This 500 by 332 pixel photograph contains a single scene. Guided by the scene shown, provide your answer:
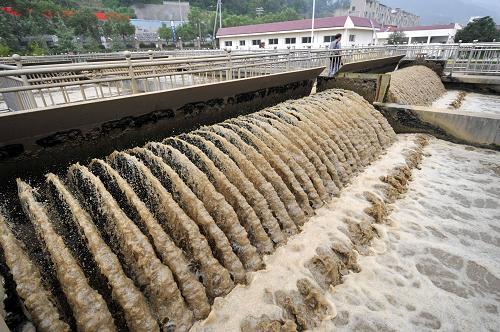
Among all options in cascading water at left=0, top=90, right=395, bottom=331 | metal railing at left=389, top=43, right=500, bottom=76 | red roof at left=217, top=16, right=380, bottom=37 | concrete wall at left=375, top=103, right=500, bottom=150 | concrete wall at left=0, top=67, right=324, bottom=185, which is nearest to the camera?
cascading water at left=0, top=90, right=395, bottom=331

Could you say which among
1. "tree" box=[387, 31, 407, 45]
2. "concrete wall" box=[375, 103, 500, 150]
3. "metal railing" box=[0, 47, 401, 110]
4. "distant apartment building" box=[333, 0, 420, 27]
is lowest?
"concrete wall" box=[375, 103, 500, 150]

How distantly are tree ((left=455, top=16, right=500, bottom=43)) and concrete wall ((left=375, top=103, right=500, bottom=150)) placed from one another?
41944 mm

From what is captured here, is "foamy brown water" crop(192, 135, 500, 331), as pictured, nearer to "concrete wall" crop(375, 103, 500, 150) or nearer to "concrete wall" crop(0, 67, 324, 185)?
"concrete wall" crop(375, 103, 500, 150)

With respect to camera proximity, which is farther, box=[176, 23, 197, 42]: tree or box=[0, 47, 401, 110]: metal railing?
box=[176, 23, 197, 42]: tree

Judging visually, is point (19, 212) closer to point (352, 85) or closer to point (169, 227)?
point (169, 227)

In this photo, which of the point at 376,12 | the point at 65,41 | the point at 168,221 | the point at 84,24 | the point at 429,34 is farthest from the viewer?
the point at 376,12

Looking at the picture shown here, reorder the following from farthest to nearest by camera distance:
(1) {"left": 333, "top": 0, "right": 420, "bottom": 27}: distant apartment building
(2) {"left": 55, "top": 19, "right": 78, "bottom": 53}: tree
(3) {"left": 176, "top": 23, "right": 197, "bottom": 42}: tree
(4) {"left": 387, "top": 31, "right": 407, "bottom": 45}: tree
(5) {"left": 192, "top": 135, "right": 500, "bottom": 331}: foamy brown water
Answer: (1) {"left": 333, "top": 0, "right": 420, "bottom": 27}: distant apartment building, (3) {"left": 176, "top": 23, "right": 197, "bottom": 42}: tree, (4) {"left": 387, "top": 31, "right": 407, "bottom": 45}: tree, (2) {"left": 55, "top": 19, "right": 78, "bottom": 53}: tree, (5) {"left": 192, "top": 135, "right": 500, "bottom": 331}: foamy brown water

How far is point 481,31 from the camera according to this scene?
39844 millimetres

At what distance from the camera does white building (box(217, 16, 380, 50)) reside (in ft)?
136

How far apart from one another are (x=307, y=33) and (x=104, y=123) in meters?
43.9

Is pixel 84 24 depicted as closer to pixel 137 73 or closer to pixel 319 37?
pixel 319 37

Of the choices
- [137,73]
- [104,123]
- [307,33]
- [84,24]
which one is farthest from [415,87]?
[84,24]

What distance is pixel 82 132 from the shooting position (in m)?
→ 4.36

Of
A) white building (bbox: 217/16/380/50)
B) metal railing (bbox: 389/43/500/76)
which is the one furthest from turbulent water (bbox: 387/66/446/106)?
white building (bbox: 217/16/380/50)
